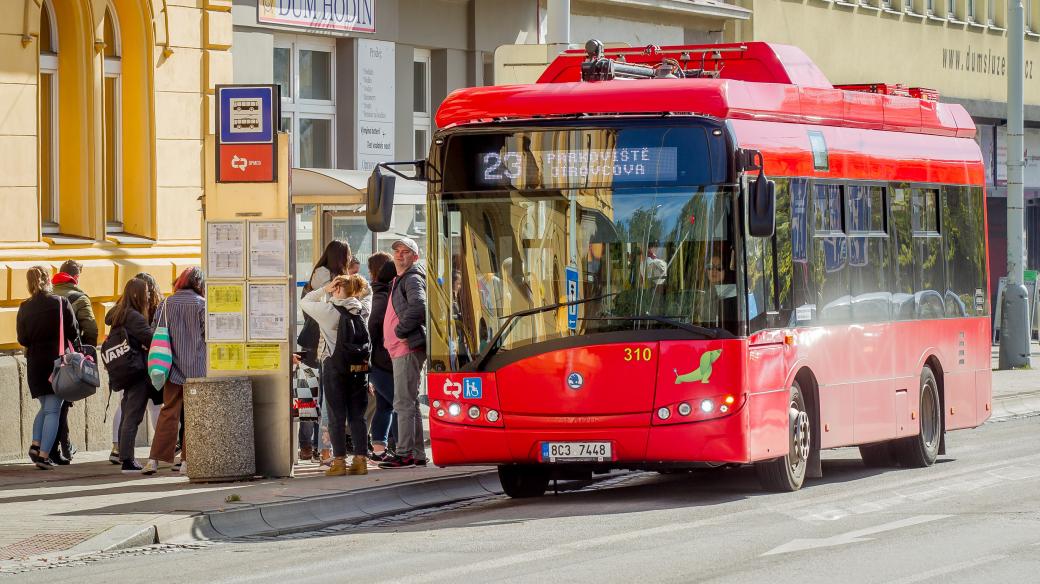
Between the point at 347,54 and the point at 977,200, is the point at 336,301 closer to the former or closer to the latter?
the point at 977,200

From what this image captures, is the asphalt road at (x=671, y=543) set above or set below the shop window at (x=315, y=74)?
below

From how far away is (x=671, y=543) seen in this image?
39.4 ft

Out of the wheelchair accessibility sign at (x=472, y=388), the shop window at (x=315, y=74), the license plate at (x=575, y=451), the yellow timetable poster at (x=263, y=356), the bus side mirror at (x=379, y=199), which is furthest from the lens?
the shop window at (x=315, y=74)

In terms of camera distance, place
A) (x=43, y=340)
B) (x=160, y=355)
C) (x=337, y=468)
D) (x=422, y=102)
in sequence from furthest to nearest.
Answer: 1. (x=422, y=102)
2. (x=43, y=340)
3. (x=160, y=355)
4. (x=337, y=468)

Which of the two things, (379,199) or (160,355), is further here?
(160,355)

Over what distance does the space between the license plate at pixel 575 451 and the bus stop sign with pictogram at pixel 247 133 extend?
10.6ft

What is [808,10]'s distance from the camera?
125 feet

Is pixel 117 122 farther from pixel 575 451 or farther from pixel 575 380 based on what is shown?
pixel 575 451

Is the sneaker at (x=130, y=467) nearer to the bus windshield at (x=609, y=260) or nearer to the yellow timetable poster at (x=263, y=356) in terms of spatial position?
the yellow timetable poster at (x=263, y=356)

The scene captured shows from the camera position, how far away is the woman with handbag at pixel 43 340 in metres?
17.8

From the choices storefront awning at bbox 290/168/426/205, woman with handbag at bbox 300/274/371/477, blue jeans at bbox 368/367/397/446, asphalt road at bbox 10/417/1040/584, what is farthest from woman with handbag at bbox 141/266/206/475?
storefront awning at bbox 290/168/426/205

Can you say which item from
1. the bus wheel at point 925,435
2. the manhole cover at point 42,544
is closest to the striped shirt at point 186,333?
the manhole cover at point 42,544

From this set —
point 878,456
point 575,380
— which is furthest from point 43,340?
point 878,456

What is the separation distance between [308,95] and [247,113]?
991 cm
